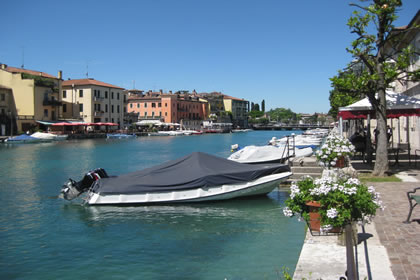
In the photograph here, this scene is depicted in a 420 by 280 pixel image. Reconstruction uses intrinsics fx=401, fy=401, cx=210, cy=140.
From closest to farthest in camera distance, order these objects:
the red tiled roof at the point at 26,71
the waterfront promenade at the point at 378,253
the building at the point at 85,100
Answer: the waterfront promenade at the point at 378,253, the red tiled roof at the point at 26,71, the building at the point at 85,100

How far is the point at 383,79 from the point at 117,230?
11.0 meters

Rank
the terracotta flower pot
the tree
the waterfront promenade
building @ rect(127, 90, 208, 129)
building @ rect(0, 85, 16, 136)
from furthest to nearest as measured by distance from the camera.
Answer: building @ rect(127, 90, 208, 129) < building @ rect(0, 85, 16, 136) < the tree < the terracotta flower pot < the waterfront promenade

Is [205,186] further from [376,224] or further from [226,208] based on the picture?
[376,224]

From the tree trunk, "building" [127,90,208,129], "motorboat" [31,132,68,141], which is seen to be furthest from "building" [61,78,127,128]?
the tree trunk

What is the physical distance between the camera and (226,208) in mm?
14711

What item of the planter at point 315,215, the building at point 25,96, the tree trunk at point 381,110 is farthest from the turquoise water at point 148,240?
the building at point 25,96

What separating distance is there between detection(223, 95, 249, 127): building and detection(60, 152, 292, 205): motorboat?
499 feet

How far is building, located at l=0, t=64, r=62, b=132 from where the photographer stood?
68.4 m

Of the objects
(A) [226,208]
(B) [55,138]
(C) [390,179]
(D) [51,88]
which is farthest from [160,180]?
(D) [51,88]

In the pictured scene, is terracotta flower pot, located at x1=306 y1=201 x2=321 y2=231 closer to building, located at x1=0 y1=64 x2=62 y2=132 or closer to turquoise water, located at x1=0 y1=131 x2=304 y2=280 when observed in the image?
turquoise water, located at x1=0 y1=131 x2=304 y2=280

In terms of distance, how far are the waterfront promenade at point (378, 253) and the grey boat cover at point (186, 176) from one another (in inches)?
257

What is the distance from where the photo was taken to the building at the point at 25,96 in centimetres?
6844

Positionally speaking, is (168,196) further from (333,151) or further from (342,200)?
(342,200)

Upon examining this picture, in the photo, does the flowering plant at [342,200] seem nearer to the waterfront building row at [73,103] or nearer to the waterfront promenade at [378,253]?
the waterfront promenade at [378,253]
